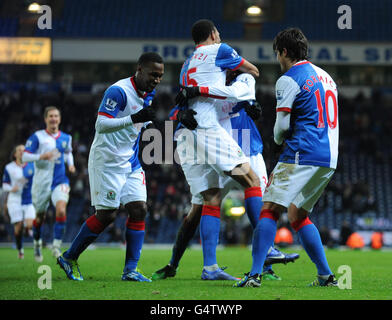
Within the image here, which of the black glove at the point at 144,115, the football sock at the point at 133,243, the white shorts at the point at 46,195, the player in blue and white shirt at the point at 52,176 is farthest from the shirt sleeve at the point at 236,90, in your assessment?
the white shorts at the point at 46,195

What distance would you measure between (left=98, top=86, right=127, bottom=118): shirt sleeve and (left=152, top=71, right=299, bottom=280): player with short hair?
56 cm

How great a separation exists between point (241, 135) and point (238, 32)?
2837cm

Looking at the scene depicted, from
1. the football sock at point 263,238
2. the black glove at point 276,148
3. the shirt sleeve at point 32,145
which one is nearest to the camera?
the football sock at point 263,238

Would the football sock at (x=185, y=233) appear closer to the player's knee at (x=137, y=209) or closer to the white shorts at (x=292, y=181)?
the player's knee at (x=137, y=209)

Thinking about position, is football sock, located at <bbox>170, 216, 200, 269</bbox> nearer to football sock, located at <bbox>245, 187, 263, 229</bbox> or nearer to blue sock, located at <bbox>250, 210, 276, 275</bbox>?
football sock, located at <bbox>245, 187, 263, 229</bbox>

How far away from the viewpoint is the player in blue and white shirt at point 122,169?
630cm

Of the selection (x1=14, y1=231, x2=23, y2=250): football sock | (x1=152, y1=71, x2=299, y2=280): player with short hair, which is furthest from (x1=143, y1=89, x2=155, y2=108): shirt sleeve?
(x1=14, y1=231, x2=23, y2=250): football sock

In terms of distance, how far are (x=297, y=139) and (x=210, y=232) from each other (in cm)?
143

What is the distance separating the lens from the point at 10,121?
30.7 meters

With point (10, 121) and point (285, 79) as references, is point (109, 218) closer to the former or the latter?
point (285, 79)

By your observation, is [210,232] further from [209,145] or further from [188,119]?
[188,119]

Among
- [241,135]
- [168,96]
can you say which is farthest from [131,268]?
[168,96]

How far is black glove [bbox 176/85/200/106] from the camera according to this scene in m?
6.09

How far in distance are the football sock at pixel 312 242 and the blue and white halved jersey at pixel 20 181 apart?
8.60 m
